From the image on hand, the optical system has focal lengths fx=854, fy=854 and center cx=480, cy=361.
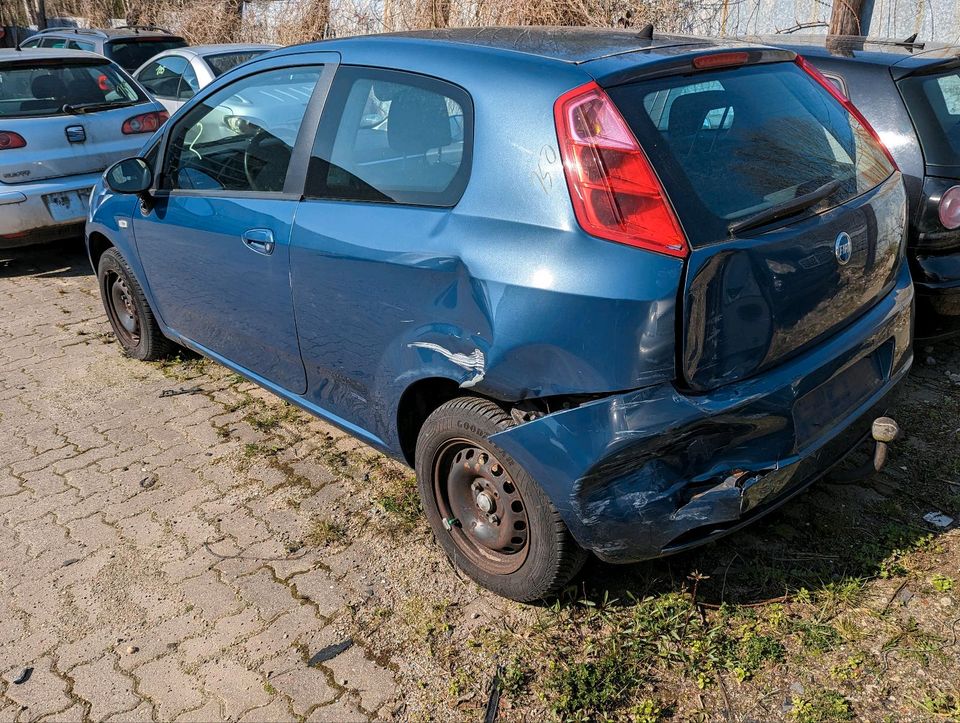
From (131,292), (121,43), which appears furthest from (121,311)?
(121,43)

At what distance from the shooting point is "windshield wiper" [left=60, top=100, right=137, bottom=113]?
23.1ft

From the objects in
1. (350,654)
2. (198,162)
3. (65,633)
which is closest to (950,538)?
(350,654)

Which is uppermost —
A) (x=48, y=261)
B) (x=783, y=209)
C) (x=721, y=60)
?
(x=721, y=60)

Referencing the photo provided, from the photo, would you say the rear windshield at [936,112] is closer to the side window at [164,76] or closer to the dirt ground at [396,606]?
the dirt ground at [396,606]

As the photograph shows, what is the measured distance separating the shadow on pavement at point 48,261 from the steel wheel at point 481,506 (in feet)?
17.8

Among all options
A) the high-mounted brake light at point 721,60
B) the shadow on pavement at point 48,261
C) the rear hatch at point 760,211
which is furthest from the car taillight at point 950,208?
the shadow on pavement at point 48,261

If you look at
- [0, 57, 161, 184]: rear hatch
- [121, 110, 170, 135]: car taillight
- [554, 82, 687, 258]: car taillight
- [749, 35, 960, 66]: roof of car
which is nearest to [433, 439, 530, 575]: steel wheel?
[554, 82, 687, 258]: car taillight

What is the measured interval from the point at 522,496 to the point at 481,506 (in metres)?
0.27

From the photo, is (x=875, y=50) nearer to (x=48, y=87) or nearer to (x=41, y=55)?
(x=48, y=87)

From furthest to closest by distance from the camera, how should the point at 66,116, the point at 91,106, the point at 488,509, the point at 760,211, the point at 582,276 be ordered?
→ the point at 91,106 → the point at 66,116 → the point at 488,509 → the point at 760,211 → the point at 582,276

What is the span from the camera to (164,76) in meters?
9.79

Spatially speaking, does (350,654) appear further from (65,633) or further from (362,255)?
(362,255)

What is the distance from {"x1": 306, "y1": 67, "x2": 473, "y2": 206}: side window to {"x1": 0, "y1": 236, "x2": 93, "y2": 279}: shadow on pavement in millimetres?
4855

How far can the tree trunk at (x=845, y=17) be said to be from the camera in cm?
780
